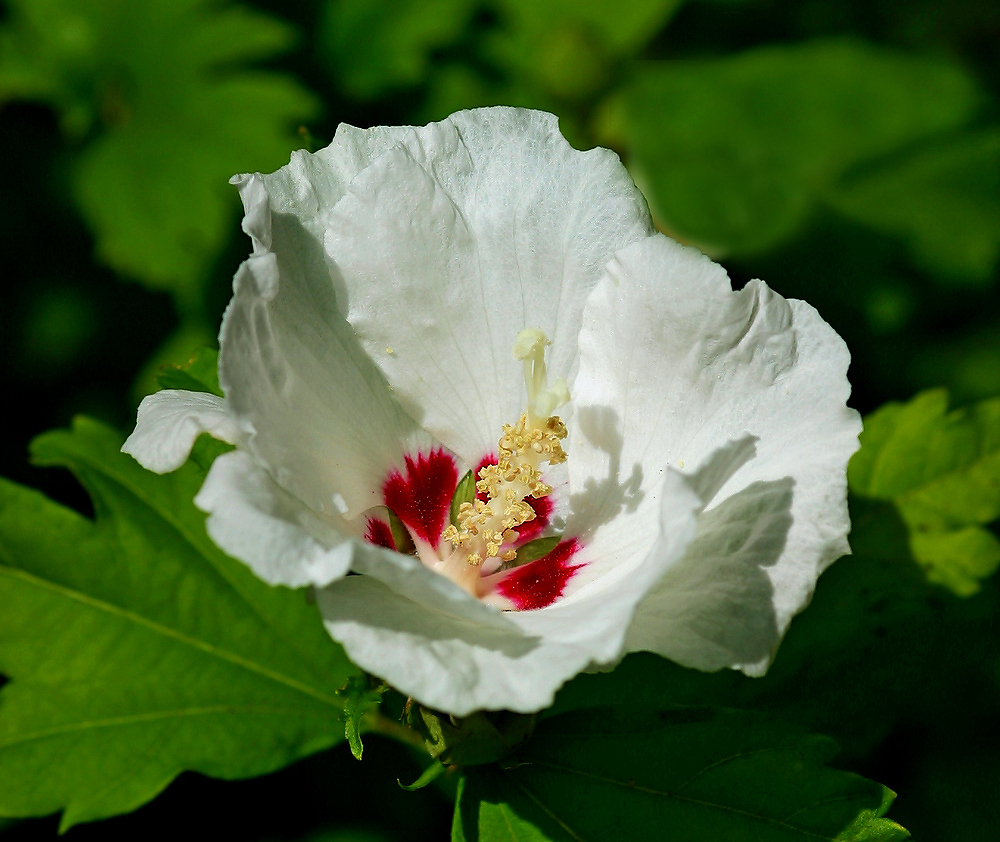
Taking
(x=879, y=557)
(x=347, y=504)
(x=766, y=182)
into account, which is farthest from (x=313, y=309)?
(x=766, y=182)

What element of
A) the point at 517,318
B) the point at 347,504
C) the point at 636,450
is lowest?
the point at 636,450

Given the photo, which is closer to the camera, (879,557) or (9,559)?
(9,559)

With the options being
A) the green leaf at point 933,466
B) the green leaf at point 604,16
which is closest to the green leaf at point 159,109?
the green leaf at point 604,16

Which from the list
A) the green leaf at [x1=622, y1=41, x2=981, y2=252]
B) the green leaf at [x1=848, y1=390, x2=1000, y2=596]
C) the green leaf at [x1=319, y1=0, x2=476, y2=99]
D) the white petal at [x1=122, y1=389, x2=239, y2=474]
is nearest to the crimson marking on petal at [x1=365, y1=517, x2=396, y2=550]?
the white petal at [x1=122, y1=389, x2=239, y2=474]

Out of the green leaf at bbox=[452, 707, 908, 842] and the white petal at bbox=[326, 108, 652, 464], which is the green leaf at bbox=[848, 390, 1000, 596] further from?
the white petal at bbox=[326, 108, 652, 464]

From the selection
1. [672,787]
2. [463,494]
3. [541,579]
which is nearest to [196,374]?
[463,494]

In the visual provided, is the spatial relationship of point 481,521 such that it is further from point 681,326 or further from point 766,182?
point 766,182
